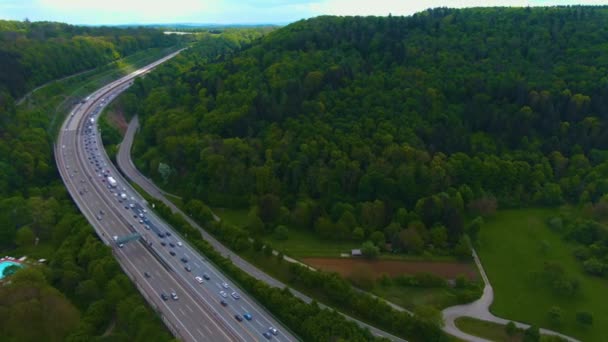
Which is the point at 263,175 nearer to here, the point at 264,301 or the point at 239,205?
the point at 239,205

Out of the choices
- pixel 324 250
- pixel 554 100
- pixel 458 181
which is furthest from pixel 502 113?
pixel 324 250

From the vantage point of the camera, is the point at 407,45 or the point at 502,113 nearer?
the point at 502,113

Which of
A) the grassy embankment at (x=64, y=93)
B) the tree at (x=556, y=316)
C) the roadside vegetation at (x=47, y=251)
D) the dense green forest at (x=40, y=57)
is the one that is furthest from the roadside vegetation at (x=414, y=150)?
the dense green forest at (x=40, y=57)

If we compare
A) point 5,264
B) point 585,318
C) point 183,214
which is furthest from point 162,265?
point 585,318

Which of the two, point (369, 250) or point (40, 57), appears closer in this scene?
point (369, 250)

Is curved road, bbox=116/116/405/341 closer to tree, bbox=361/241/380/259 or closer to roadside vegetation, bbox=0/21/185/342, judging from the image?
tree, bbox=361/241/380/259

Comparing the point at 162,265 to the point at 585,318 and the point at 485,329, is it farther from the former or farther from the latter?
the point at 585,318
